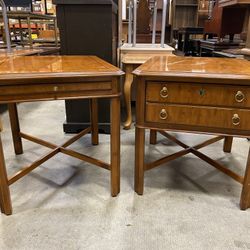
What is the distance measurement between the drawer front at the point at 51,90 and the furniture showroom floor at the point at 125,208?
1.88ft

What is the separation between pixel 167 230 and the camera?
3.77 ft

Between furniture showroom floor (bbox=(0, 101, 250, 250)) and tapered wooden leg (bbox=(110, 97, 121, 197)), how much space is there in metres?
0.08

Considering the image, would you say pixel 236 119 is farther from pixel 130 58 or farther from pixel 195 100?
pixel 130 58

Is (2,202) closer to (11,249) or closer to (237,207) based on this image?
(11,249)

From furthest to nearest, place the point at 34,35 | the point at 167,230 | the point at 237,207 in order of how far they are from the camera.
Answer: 1. the point at 34,35
2. the point at 237,207
3. the point at 167,230

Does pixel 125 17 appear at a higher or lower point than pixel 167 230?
higher

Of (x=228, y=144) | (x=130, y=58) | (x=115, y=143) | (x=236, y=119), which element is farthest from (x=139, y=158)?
(x=130, y=58)

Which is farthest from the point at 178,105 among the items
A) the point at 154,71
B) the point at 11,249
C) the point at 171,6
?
the point at 171,6

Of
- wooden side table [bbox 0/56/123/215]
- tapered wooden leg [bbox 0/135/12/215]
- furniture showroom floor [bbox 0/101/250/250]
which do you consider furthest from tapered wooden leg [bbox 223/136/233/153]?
tapered wooden leg [bbox 0/135/12/215]

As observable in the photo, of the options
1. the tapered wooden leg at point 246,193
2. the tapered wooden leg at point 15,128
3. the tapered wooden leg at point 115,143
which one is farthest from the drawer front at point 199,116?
the tapered wooden leg at point 15,128

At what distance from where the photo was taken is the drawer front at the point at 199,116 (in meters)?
1.11

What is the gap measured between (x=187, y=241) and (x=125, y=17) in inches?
216

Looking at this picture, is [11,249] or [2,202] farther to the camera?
[2,202]

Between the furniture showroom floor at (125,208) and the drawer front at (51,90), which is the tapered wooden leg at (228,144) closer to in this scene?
the furniture showroom floor at (125,208)
